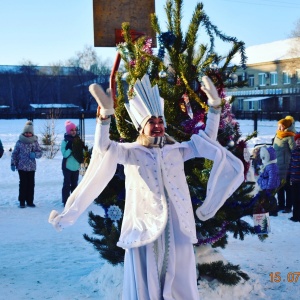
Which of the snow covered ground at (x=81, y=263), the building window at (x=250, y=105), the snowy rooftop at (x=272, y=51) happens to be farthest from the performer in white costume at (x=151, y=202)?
the building window at (x=250, y=105)

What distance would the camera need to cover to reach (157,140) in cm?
414

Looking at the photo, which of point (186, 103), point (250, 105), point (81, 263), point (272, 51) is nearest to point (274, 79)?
point (272, 51)

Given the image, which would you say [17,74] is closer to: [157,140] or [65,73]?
[65,73]

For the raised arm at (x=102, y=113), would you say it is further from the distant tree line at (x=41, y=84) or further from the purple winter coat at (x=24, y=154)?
the distant tree line at (x=41, y=84)

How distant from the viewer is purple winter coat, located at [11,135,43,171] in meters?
9.71

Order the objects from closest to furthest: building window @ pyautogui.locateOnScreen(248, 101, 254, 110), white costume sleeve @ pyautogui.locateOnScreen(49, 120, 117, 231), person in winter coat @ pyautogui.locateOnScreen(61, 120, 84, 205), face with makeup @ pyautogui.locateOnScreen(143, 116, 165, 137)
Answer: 1. white costume sleeve @ pyautogui.locateOnScreen(49, 120, 117, 231)
2. face with makeup @ pyautogui.locateOnScreen(143, 116, 165, 137)
3. person in winter coat @ pyautogui.locateOnScreen(61, 120, 84, 205)
4. building window @ pyautogui.locateOnScreen(248, 101, 254, 110)

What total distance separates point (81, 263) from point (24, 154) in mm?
3929

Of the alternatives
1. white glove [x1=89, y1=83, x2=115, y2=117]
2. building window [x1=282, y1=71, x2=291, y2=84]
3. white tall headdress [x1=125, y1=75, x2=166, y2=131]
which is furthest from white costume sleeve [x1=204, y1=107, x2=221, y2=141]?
building window [x1=282, y1=71, x2=291, y2=84]

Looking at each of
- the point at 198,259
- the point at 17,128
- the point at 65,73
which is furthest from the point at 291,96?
the point at 198,259

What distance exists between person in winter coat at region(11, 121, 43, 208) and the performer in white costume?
5.85m

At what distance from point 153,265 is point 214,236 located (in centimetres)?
125

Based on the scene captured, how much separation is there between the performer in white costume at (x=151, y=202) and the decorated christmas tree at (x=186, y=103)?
0.75 meters

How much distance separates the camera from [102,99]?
12.4ft

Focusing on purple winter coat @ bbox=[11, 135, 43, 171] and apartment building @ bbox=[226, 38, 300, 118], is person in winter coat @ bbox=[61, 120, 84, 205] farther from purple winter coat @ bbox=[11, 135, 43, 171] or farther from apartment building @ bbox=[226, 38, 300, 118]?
apartment building @ bbox=[226, 38, 300, 118]
